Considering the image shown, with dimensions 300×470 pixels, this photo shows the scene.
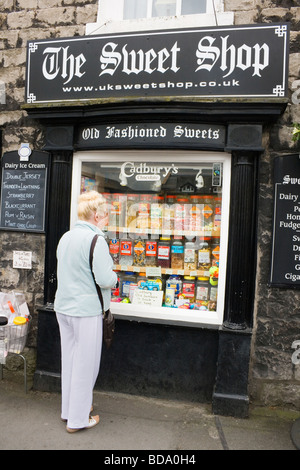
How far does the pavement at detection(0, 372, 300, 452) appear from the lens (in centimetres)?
310

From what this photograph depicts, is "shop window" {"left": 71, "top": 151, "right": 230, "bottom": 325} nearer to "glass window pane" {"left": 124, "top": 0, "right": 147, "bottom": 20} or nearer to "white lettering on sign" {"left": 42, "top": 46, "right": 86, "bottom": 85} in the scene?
"white lettering on sign" {"left": 42, "top": 46, "right": 86, "bottom": 85}

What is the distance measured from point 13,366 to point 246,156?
3473mm

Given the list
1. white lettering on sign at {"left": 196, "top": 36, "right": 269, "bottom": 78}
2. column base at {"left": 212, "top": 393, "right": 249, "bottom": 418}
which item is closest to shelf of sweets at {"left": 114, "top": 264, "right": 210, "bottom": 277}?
column base at {"left": 212, "top": 393, "right": 249, "bottom": 418}

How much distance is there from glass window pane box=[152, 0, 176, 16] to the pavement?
165 inches

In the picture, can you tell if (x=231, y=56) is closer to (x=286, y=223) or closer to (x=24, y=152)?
(x=286, y=223)

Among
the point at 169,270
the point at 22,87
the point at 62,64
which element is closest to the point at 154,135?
the point at 62,64

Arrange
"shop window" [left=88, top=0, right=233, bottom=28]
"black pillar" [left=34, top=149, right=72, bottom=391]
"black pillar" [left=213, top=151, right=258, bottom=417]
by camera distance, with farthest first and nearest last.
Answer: "black pillar" [left=34, top=149, right=72, bottom=391]
"shop window" [left=88, top=0, right=233, bottom=28]
"black pillar" [left=213, top=151, right=258, bottom=417]

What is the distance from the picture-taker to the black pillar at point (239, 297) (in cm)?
368

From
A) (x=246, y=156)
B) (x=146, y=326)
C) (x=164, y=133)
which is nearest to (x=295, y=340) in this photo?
(x=146, y=326)

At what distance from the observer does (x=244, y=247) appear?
147 inches

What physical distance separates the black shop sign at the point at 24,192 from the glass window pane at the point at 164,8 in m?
2.03

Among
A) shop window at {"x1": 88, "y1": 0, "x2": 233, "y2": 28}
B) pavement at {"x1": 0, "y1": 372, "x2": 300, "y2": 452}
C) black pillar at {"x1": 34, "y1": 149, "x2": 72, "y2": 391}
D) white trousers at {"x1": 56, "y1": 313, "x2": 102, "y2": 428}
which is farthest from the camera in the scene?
black pillar at {"x1": 34, "y1": 149, "x2": 72, "y2": 391}

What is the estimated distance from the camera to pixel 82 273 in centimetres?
318

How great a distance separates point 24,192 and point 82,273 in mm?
1682
